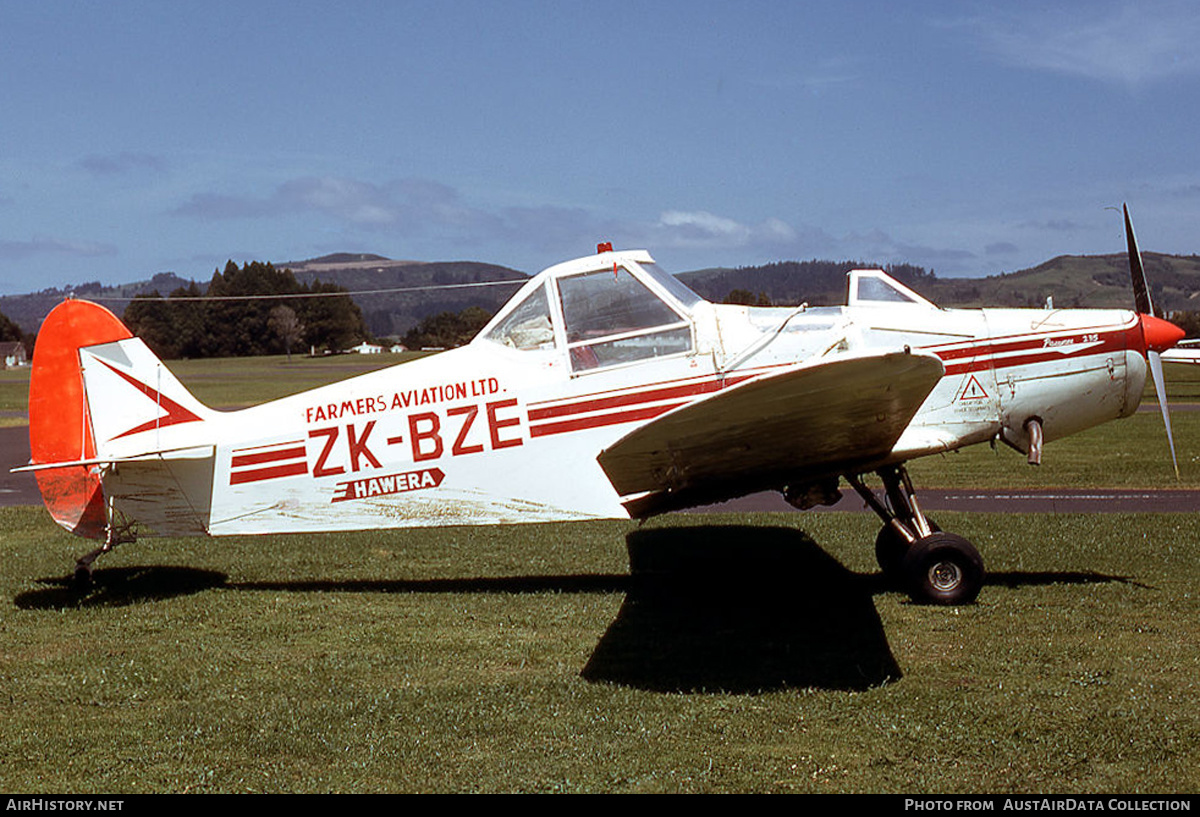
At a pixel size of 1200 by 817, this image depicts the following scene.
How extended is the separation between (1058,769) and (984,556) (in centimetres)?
475

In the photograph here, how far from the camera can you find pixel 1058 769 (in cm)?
446

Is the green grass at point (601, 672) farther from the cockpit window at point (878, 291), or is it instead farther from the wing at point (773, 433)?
the cockpit window at point (878, 291)

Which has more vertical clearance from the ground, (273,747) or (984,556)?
(273,747)

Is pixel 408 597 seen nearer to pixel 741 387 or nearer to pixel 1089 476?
pixel 741 387

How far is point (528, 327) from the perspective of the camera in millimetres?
7410

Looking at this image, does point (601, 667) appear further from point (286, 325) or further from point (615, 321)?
point (286, 325)

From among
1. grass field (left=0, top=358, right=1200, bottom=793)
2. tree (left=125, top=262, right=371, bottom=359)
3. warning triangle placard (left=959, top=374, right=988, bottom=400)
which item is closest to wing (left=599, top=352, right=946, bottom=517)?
warning triangle placard (left=959, top=374, right=988, bottom=400)

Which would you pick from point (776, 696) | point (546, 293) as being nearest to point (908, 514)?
point (776, 696)

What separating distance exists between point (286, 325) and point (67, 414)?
158ft

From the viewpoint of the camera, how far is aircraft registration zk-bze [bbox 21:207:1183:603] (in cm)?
716

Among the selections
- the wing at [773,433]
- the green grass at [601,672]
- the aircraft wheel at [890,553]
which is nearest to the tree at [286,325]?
the green grass at [601,672]

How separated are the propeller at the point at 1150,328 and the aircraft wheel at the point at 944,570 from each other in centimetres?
160

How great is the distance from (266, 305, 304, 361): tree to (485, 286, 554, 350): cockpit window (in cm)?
4499

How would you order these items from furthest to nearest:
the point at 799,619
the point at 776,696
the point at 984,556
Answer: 1. the point at 984,556
2. the point at 799,619
3. the point at 776,696
